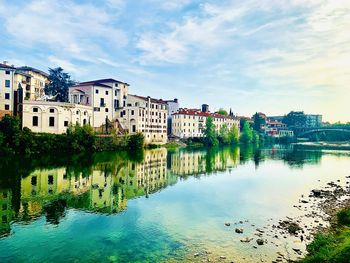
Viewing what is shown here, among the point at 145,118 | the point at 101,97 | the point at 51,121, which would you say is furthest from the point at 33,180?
the point at 145,118

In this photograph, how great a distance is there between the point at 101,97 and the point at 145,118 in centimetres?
1463

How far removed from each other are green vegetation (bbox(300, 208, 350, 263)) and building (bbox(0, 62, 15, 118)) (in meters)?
62.0

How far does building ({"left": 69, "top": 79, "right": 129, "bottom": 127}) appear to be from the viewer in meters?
75.2

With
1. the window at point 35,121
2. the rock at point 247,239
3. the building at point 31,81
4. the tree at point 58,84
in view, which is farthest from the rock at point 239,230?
the tree at point 58,84

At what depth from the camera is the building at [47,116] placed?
60156mm

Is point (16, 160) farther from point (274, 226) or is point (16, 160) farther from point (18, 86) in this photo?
point (274, 226)

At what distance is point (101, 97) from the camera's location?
252 ft

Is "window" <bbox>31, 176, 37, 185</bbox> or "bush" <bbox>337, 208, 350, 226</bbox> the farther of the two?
"window" <bbox>31, 176, 37, 185</bbox>

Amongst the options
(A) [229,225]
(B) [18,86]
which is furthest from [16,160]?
(A) [229,225]

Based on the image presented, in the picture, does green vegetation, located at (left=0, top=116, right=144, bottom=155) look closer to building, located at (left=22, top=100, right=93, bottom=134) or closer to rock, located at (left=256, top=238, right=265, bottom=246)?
building, located at (left=22, top=100, right=93, bottom=134)

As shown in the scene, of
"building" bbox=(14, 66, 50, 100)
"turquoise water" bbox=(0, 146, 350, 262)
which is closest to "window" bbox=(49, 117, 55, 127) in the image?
"building" bbox=(14, 66, 50, 100)

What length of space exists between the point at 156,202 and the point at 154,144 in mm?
57862

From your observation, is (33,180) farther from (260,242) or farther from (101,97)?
(101,97)

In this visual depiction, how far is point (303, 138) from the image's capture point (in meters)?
183
